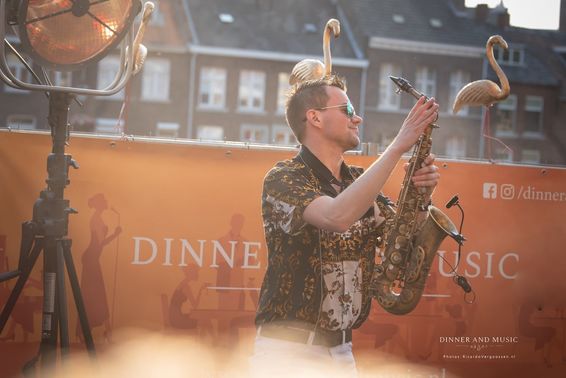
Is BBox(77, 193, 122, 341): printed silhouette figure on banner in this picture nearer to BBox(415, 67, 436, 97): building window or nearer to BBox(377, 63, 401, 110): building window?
BBox(377, 63, 401, 110): building window

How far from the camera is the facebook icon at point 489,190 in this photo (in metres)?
4.45

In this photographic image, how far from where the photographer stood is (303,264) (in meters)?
2.79

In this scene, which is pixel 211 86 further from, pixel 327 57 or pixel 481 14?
pixel 327 57

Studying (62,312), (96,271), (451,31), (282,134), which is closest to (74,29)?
(62,312)

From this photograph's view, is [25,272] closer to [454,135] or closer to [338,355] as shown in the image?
[338,355]

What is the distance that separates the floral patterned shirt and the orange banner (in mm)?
1305

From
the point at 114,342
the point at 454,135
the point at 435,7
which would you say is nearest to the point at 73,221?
the point at 114,342

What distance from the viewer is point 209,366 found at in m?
4.05

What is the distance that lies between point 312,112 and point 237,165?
50.6 inches

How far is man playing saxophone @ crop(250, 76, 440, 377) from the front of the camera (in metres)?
2.63

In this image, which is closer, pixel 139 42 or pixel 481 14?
pixel 139 42

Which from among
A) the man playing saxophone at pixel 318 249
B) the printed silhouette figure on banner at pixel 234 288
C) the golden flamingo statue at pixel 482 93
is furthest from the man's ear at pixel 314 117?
the golden flamingo statue at pixel 482 93

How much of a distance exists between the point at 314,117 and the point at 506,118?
30.7 metres

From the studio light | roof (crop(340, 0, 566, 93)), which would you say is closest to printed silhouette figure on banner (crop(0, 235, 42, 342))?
the studio light
